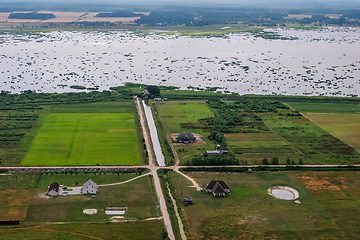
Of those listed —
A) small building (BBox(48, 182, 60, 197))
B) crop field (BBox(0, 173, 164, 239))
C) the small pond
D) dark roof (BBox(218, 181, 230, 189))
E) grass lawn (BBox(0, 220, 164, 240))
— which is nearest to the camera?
grass lawn (BBox(0, 220, 164, 240))

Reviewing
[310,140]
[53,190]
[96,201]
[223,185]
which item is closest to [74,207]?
[96,201]

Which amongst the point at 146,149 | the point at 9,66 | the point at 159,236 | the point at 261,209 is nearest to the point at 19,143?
the point at 146,149

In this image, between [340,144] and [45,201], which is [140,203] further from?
[340,144]

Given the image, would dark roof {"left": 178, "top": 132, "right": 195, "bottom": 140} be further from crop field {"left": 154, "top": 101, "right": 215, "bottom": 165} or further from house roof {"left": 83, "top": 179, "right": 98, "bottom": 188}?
house roof {"left": 83, "top": 179, "right": 98, "bottom": 188}

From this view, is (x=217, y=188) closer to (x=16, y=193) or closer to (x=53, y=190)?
(x=53, y=190)

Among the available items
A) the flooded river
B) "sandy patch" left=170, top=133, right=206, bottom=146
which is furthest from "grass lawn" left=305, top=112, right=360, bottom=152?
"sandy patch" left=170, top=133, right=206, bottom=146
